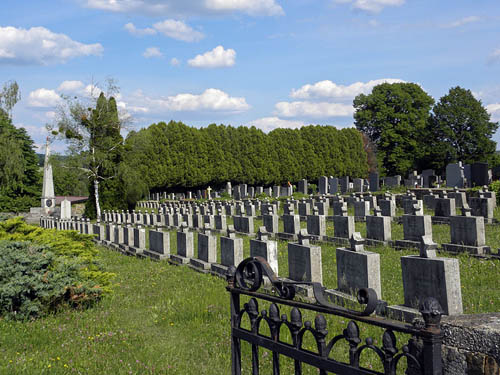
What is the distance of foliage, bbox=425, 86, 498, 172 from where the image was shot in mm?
51875

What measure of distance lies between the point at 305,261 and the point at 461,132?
49.3 m

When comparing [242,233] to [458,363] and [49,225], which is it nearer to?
[458,363]

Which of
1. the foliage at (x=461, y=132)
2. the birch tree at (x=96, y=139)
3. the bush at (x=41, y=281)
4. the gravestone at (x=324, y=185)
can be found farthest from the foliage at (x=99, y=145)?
the foliage at (x=461, y=132)

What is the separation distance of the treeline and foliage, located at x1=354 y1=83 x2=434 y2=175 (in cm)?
264

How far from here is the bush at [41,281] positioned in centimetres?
712

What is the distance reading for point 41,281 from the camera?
7301 mm

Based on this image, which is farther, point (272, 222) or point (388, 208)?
point (388, 208)

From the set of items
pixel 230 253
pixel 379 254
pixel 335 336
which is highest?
pixel 335 336

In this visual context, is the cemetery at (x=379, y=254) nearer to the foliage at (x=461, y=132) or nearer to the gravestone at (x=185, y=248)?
the gravestone at (x=185, y=248)

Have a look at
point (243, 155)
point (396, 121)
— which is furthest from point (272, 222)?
point (396, 121)

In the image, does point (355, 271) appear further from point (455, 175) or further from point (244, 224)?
point (455, 175)

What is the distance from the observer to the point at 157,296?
8.66m

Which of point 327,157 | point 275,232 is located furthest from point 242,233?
Answer: point 327,157

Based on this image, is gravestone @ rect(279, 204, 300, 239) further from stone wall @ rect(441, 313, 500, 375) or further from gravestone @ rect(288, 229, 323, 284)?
stone wall @ rect(441, 313, 500, 375)
